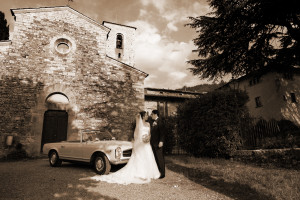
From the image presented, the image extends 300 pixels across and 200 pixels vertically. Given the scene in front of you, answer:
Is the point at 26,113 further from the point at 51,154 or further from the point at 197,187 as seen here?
the point at 197,187

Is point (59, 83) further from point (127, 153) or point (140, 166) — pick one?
point (140, 166)

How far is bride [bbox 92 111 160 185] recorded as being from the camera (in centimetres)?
472

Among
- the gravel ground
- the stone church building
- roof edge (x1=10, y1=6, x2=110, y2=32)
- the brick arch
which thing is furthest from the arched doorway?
the gravel ground

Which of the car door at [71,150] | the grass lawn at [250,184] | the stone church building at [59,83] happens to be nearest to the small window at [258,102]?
the stone church building at [59,83]

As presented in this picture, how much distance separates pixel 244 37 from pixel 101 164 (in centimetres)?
995

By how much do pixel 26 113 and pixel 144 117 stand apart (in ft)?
29.0

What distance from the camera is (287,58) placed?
10.3 metres

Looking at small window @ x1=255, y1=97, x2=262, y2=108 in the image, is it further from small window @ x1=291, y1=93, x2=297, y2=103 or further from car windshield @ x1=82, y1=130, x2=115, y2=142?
car windshield @ x1=82, y1=130, x2=115, y2=142

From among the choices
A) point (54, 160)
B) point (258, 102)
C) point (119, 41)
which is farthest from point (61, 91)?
point (258, 102)

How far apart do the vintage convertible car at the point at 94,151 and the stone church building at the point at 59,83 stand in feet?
12.5

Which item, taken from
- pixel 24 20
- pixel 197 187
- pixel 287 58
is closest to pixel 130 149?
pixel 197 187

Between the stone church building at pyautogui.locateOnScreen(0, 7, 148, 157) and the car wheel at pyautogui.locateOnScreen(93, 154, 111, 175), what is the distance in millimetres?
5806

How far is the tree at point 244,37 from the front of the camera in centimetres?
902

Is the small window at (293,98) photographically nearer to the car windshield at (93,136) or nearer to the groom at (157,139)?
the groom at (157,139)
